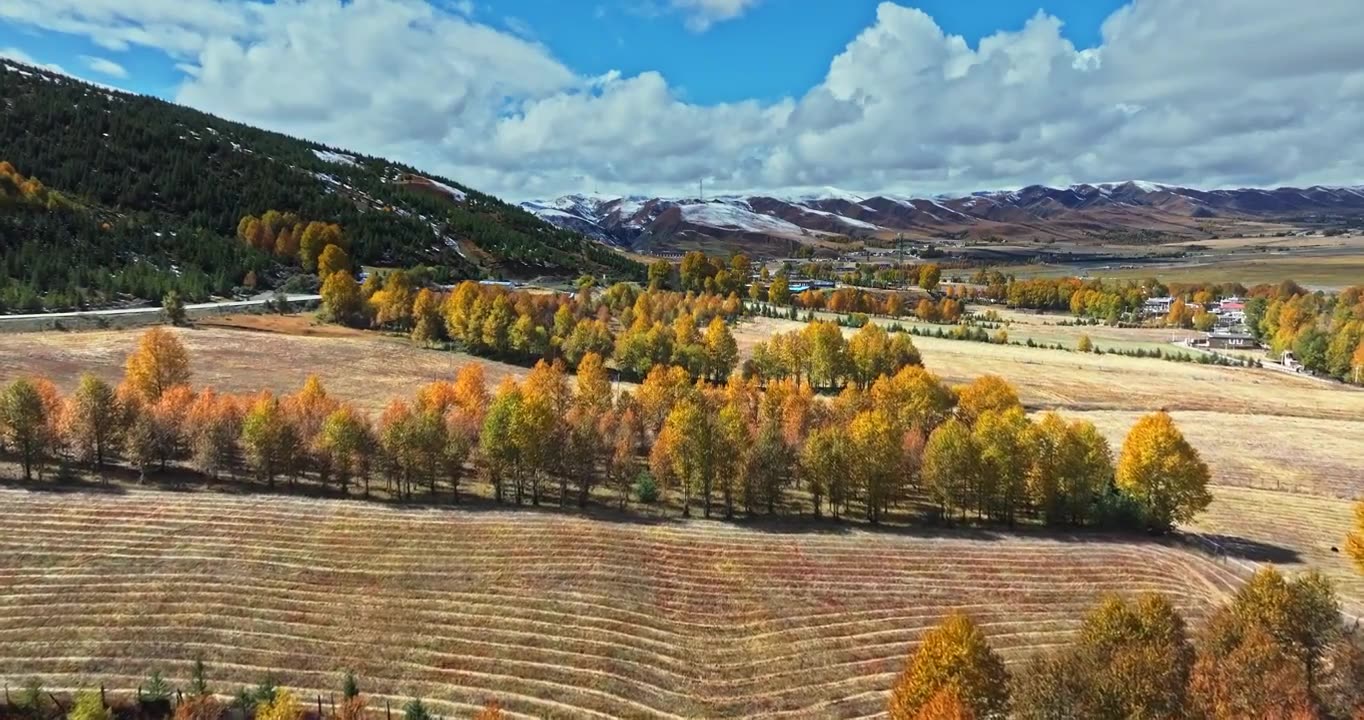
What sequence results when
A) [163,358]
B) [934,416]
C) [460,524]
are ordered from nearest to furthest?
1. [460,524]
2. [163,358]
3. [934,416]

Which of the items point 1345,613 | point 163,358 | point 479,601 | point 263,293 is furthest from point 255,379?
point 1345,613

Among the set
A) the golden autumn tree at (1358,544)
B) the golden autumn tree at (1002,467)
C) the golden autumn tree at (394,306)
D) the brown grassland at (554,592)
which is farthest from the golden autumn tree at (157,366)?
the golden autumn tree at (1358,544)

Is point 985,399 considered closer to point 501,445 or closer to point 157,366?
point 501,445

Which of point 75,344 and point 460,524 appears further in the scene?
point 75,344

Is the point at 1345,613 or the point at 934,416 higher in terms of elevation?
the point at 934,416

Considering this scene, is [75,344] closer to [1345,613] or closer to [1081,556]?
[1081,556]

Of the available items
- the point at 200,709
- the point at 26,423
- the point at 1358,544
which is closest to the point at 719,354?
the point at 1358,544
